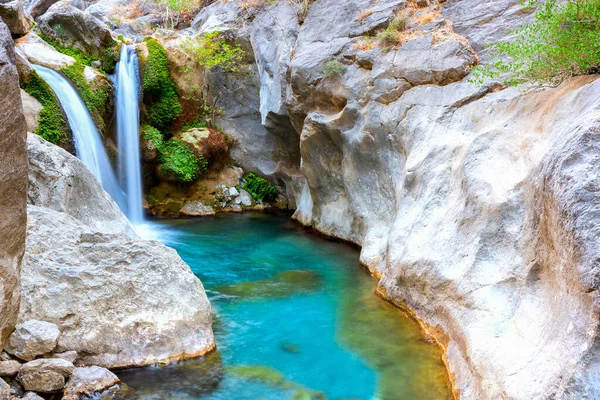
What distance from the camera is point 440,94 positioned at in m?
9.73

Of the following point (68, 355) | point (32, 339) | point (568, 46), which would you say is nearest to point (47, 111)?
point (32, 339)

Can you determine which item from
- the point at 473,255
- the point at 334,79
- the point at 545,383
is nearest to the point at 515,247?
the point at 473,255

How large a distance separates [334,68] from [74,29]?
929cm

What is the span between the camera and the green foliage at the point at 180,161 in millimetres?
16594

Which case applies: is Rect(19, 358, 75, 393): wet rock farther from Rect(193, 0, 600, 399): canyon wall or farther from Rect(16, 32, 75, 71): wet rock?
Rect(16, 32, 75, 71): wet rock

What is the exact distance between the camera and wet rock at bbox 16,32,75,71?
14.0 meters

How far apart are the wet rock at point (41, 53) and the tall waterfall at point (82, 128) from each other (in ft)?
1.24

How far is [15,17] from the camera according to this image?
45.8 ft

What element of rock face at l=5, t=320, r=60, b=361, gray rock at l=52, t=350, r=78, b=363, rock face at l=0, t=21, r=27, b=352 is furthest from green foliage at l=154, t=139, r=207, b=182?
rock face at l=0, t=21, r=27, b=352

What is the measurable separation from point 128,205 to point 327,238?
6.30 metres

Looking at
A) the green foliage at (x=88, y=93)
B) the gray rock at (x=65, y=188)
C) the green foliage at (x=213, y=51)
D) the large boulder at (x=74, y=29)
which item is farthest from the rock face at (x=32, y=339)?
the green foliage at (x=213, y=51)

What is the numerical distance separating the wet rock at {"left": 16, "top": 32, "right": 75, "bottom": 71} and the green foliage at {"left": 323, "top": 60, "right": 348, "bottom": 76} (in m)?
7.80

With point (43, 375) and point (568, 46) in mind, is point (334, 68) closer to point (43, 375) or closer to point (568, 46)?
point (568, 46)

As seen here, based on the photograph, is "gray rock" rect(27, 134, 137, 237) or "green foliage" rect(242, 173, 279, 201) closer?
"gray rock" rect(27, 134, 137, 237)
